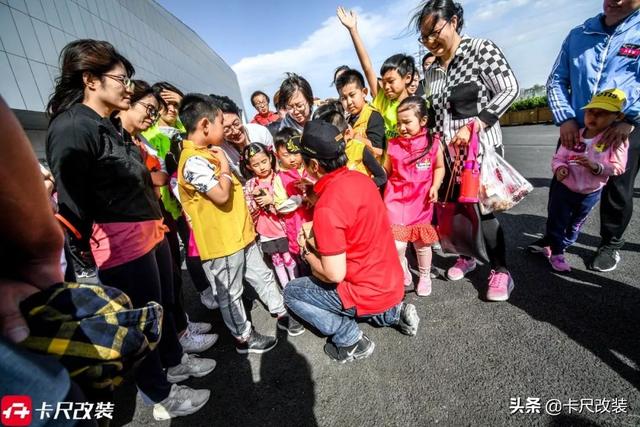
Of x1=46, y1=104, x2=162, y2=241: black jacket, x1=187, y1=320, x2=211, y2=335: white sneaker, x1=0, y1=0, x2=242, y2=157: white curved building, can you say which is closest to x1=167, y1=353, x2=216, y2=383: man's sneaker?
x1=187, y1=320, x2=211, y2=335: white sneaker

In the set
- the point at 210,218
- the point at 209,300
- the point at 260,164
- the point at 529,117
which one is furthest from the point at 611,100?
the point at 529,117

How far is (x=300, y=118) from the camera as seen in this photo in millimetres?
3262

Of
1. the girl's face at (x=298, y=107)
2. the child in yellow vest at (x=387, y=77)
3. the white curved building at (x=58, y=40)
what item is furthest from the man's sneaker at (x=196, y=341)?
the white curved building at (x=58, y=40)

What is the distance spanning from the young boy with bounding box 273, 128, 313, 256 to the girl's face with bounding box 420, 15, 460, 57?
1.39 m

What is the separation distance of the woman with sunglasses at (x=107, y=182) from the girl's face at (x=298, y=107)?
1.67 metres

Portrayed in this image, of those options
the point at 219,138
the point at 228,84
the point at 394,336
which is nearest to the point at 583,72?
the point at 394,336

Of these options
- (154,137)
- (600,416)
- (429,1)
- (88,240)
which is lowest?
(600,416)

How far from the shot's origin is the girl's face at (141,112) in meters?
2.24

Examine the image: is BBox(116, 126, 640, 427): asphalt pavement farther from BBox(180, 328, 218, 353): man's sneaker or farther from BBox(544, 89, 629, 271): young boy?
BBox(544, 89, 629, 271): young boy

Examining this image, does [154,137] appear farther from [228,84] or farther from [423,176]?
[228,84]

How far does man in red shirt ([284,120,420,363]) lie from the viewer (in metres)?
1.82

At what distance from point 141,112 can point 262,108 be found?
13.4 feet

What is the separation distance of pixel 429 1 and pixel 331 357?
295 cm

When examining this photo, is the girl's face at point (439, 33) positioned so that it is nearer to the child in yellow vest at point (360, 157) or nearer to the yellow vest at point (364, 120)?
the yellow vest at point (364, 120)
